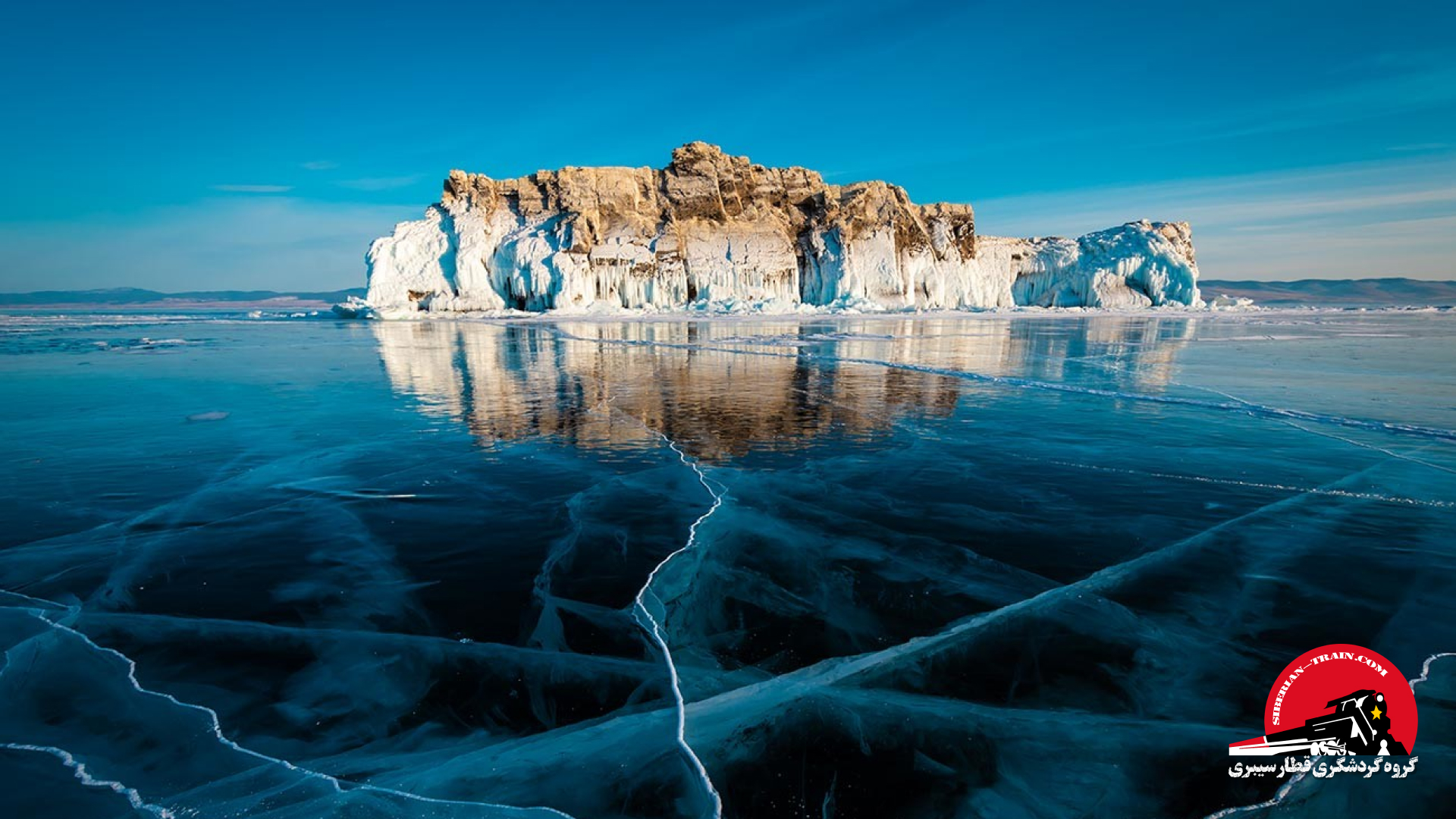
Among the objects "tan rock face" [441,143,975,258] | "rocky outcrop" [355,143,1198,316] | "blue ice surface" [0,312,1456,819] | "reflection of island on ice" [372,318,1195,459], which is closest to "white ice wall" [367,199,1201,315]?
"rocky outcrop" [355,143,1198,316]

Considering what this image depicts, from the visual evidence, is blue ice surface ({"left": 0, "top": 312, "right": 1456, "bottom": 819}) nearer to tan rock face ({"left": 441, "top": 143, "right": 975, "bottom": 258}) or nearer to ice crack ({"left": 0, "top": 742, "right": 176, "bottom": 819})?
ice crack ({"left": 0, "top": 742, "right": 176, "bottom": 819})

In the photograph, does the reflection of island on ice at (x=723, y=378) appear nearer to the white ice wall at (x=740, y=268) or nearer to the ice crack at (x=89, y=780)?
the ice crack at (x=89, y=780)

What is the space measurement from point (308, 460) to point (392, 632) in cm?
451

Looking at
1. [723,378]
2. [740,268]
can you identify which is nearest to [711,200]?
[740,268]

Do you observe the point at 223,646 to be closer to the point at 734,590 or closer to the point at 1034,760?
the point at 734,590

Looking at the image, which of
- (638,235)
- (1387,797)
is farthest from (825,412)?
(638,235)

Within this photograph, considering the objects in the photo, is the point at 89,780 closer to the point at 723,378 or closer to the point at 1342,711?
the point at 1342,711

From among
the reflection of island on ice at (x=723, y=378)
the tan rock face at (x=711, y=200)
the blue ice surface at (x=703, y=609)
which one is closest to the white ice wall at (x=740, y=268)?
the tan rock face at (x=711, y=200)

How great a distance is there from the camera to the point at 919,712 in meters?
2.58

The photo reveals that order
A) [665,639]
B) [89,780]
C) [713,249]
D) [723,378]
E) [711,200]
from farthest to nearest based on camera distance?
[711,200], [713,249], [723,378], [665,639], [89,780]

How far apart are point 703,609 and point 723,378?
380 inches

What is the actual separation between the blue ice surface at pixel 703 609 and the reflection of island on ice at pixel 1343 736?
0.30 feet

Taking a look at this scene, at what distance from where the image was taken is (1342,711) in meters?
2.50

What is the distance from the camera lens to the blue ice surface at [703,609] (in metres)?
2.26
